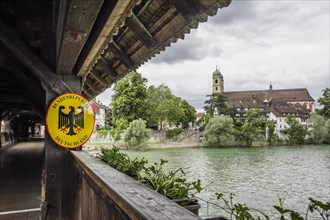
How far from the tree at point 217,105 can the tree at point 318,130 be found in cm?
1732

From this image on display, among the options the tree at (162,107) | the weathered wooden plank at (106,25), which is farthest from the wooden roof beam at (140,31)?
the tree at (162,107)

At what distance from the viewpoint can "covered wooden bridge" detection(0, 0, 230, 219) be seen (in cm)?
191

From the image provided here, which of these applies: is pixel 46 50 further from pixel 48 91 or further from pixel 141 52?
pixel 141 52

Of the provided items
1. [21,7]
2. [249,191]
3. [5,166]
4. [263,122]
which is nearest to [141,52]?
[21,7]

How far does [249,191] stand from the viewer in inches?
968

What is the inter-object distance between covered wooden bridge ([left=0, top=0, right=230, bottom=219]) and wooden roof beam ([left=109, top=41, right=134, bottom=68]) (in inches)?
0.5

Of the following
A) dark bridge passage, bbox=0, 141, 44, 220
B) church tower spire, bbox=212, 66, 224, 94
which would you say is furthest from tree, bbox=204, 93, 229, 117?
dark bridge passage, bbox=0, 141, 44, 220

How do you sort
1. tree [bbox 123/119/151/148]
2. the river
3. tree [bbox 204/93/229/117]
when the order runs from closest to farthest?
the river < tree [bbox 123/119/151/148] < tree [bbox 204/93/229/117]

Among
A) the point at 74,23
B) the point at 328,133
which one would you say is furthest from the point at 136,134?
the point at 74,23

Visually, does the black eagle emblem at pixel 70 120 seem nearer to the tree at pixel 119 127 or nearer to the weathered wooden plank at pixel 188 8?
the weathered wooden plank at pixel 188 8

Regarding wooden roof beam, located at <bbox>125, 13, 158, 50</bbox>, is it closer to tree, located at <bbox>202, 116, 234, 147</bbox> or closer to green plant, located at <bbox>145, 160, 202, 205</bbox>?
green plant, located at <bbox>145, 160, 202, 205</bbox>

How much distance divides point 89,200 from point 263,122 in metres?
68.8

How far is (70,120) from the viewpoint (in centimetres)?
394

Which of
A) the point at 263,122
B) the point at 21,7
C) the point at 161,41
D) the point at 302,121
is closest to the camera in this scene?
the point at 161,41
